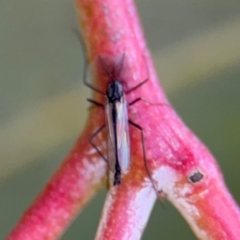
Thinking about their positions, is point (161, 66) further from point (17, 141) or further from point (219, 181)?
point (219, 181)

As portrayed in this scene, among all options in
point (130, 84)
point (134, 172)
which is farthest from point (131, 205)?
point (130, 84)

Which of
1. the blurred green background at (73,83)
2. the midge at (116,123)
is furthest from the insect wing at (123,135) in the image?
the blurred green background at (73,83)

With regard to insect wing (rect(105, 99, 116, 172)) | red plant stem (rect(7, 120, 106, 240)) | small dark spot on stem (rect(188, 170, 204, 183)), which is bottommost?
small dark spot on stem (rect(188, 170, 204, 183))

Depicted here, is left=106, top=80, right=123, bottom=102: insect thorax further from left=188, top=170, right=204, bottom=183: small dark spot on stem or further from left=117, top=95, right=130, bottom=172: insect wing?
left=188, top=170, right=204, bottom=183: small dark spot on stem

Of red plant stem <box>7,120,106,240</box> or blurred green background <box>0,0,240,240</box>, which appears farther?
blurred green background <box>0,0,240,240</box>

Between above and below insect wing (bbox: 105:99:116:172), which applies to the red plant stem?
below

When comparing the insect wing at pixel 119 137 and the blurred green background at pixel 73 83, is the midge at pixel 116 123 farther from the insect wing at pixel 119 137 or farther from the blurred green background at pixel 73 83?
the blurred green background at pixel 73 83

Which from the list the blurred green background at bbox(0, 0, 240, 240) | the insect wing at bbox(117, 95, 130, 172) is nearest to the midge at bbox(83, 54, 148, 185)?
the insect wing at bbox(117, 95, 130, 172)

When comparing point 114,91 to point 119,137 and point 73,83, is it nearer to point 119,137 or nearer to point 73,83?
point 119,137

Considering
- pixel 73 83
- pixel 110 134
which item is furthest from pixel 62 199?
pixel 73 83
